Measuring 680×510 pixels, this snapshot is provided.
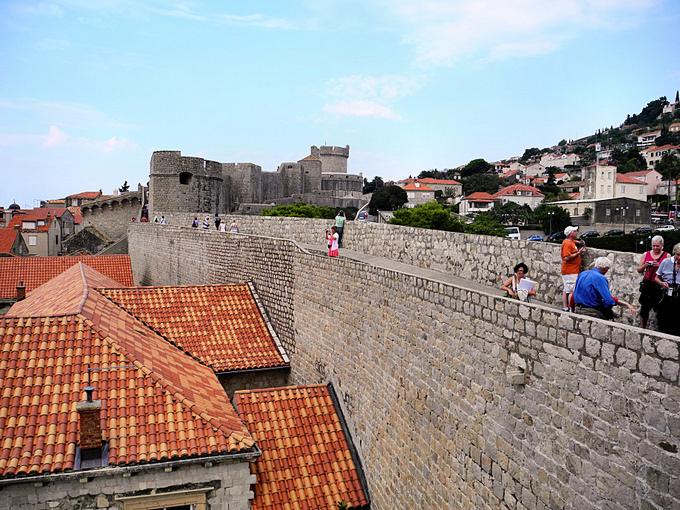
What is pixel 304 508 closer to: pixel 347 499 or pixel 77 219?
pixel 347 499

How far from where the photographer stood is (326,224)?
14750 millimetres

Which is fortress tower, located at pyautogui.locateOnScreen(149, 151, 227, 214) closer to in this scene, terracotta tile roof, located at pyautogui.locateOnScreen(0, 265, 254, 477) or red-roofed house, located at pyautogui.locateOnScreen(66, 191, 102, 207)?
terracotta tile roof, located at pyautogui.locateOnScreen(0, 265, 254, 477)

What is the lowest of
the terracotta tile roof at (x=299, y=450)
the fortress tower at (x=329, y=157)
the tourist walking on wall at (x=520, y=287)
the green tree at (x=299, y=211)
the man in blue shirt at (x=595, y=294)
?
the terracotta tile roof at (x=299, y=450)

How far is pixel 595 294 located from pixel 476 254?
3.76 metres

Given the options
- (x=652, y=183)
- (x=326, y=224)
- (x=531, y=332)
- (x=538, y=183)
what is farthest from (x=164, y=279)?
(x=538, y=183)

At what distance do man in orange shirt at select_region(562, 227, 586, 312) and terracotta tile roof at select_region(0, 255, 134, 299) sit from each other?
65.3 feet

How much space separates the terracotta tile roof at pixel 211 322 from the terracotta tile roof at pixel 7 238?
31.1 m

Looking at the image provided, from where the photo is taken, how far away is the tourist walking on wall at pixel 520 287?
6087mm

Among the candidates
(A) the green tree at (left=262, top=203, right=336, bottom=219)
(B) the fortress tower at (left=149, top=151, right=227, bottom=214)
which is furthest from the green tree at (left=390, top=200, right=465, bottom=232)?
(B) the fortress tower at (left=149, top=151, right=227, bottom=214)

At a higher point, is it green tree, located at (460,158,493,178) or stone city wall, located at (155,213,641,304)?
green tree, located at (460,158,493,178)

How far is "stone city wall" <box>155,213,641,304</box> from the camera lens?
5902 mm

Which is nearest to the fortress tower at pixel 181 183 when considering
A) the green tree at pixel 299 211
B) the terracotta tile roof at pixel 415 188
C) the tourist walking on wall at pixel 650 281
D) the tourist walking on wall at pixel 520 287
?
the green tree at pixel 299 211

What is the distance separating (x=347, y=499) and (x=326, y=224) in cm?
783

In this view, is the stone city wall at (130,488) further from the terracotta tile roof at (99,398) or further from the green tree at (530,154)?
the green tree at (530,154)
